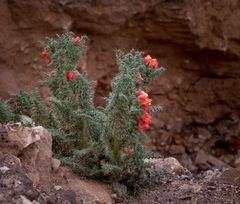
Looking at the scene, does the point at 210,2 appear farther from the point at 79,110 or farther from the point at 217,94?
the point at 79,110

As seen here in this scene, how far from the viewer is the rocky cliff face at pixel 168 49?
465 cm

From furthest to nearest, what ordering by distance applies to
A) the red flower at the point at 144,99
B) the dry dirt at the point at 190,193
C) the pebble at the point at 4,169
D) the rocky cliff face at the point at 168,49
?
the rocky cliff face at the point at 168,49 → the dry dirt at the point at 190,193 → the red flower at the point at 144,99 → the pebble at the point at 4,169

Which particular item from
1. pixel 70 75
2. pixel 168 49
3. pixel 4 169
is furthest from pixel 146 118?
pixel 168 49

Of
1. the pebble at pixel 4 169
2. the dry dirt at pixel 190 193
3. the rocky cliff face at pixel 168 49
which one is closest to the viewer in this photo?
the pebble at pixel 4 169

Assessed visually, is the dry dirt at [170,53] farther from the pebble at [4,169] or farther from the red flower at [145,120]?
the pebble at [4,169]

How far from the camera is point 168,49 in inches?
199

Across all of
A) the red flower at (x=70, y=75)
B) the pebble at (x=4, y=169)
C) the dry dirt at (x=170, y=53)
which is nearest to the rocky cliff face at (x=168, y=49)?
the dry dirt at (x=170, y=53)

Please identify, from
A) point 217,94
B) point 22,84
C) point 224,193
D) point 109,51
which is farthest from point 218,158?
point 224,193

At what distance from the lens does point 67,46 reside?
2.66m

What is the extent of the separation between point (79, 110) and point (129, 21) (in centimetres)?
238

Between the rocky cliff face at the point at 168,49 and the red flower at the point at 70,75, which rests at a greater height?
the red flower at the point at 70,75

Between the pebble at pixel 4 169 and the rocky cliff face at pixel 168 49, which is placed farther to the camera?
the rocky cliff face at pixel 168 49

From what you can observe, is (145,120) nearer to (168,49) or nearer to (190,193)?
(190,193)

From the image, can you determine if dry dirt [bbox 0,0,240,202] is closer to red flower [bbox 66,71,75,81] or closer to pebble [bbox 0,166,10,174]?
red flower [bbox 66,71,75,81]
